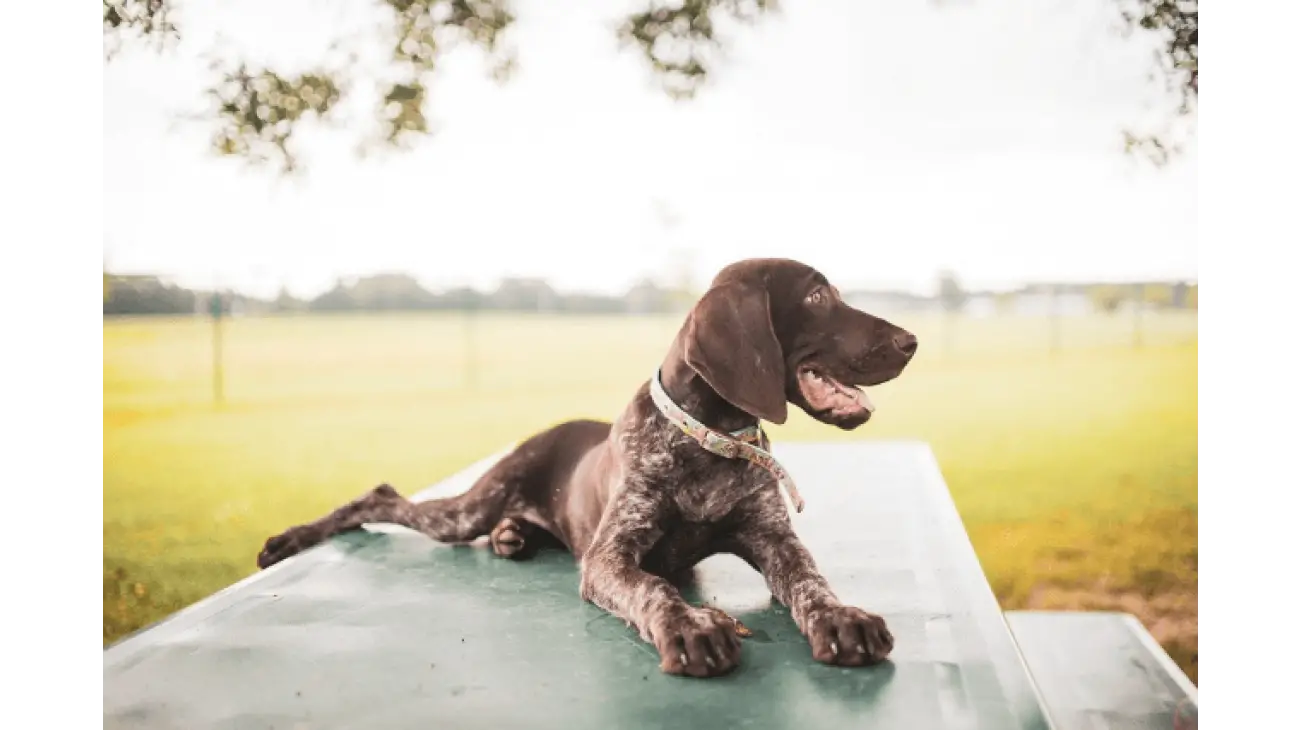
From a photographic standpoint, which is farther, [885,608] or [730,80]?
[730,80]

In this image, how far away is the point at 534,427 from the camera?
3969 mm

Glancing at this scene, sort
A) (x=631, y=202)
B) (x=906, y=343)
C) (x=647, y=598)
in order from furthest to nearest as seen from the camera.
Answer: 1. (x=631, y=202)
2. (x=906, y=343)
3. (x=647, y=598)

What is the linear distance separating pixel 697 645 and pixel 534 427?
8.55 ft

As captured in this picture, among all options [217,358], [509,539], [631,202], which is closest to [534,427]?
[217,358]

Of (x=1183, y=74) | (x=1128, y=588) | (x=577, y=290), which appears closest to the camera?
(x=1183, y=74)

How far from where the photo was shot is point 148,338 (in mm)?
3062

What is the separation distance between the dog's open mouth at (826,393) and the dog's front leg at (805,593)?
0.22m

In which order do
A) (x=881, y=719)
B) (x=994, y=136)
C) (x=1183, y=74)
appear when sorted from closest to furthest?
(x=881, y=719) → (x=1183, y=74) → (x=994, y=136)

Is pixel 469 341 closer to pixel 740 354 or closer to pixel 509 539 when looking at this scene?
pixel 509 539

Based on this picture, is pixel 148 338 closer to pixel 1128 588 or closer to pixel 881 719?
pixel 881 719
